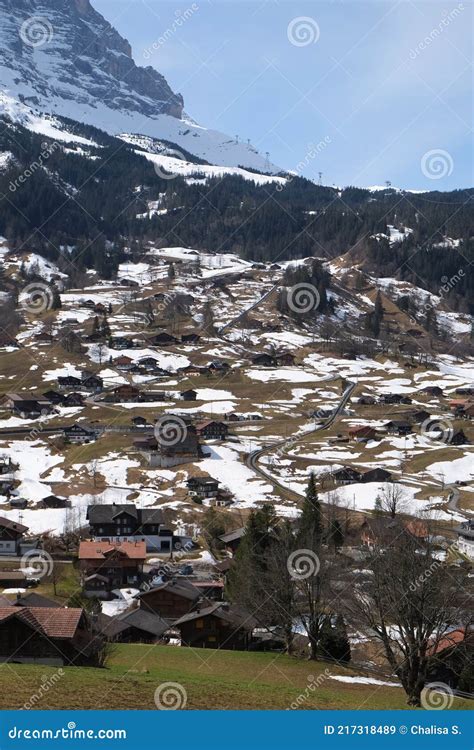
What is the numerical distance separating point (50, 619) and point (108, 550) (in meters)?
37.6

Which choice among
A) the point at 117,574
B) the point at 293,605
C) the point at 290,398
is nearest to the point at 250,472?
the point at 117,574

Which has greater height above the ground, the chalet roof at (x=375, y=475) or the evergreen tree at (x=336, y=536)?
the chalet roof at (x=375, y=475)

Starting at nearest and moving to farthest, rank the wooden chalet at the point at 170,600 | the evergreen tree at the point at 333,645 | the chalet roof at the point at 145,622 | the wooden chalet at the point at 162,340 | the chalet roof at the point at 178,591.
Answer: the evergreen tree at the point at 333,645 < the chalet roof at the point at 145,622 < the wooden chalet at the point at 170,600 < the chalet roof at the point at 178,591 < the wooden chalet at the point at 162,340

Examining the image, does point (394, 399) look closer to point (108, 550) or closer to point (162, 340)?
point (162, 340)

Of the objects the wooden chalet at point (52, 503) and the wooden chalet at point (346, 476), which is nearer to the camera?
the wooden chalet at point (52, 503)

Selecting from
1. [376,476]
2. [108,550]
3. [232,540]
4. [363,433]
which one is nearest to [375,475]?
[376,476]

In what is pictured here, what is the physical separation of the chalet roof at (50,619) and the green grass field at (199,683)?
2736 millimetres

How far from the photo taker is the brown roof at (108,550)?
2726 inches

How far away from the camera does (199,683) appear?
26.7 meters

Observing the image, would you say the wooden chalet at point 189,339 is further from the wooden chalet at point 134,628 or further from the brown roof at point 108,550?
the wooden chalet at point 134,628

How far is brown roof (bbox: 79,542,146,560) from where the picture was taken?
69.2 metres

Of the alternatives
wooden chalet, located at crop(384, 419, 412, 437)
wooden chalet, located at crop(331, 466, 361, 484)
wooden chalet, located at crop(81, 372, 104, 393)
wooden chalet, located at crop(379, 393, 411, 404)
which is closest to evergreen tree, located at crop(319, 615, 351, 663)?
wooden chalet, located at crop(331, 466, 361, 484)

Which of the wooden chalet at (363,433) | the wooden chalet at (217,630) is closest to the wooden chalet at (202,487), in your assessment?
the wooden chalet at (363,433)

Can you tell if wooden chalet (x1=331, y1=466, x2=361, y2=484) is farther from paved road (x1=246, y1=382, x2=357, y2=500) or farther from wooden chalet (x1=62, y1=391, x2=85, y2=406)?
wooden chalet (x1=62, y1=391, x2=85, y2=406)
